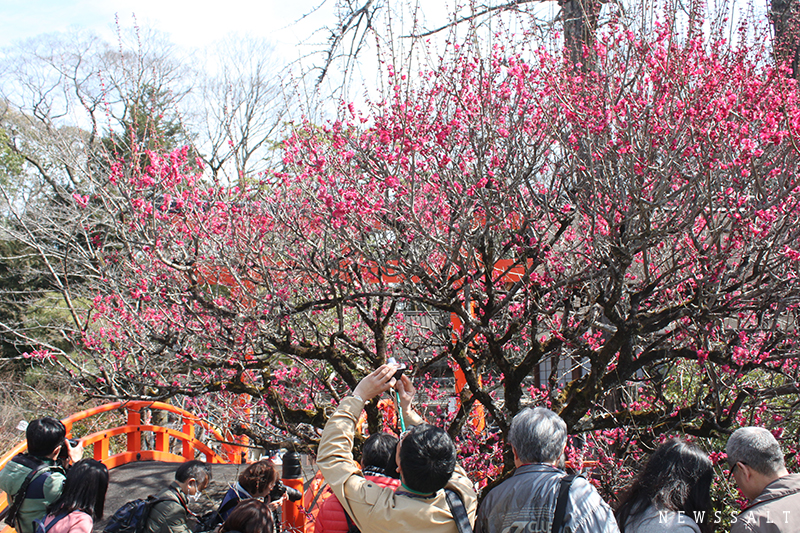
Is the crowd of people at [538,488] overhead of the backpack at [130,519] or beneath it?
overhead

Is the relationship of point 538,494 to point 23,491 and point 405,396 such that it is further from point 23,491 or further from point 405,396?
point 23,491

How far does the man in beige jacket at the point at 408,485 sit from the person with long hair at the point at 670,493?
57 centimetres

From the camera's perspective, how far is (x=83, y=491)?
2.73m

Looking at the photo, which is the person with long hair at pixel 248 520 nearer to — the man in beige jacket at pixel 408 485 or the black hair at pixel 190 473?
→ the man in beige jacket at pixel 408 485

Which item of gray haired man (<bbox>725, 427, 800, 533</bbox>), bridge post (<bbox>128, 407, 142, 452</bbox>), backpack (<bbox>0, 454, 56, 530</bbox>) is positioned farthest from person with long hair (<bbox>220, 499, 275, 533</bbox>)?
bridge post (<bbox>128, 407, 142, 452</bbox>)

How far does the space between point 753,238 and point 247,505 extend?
319 centimetres

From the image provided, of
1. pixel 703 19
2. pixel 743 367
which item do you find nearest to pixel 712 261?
pixel 743 367

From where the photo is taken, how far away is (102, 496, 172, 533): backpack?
3.02 metres

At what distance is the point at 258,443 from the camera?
523 cm

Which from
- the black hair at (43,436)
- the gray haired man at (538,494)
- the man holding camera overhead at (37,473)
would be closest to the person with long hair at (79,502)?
the man holding camera overhead at (37,473)

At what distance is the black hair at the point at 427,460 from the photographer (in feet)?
6.32

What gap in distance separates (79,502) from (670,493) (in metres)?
2.61

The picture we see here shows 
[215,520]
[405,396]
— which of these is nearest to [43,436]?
[215,520]

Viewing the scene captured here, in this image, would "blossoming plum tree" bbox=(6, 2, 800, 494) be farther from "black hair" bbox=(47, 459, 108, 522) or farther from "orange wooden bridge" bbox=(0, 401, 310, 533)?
"black hair" bbox=(47, 459, 108, 522)
